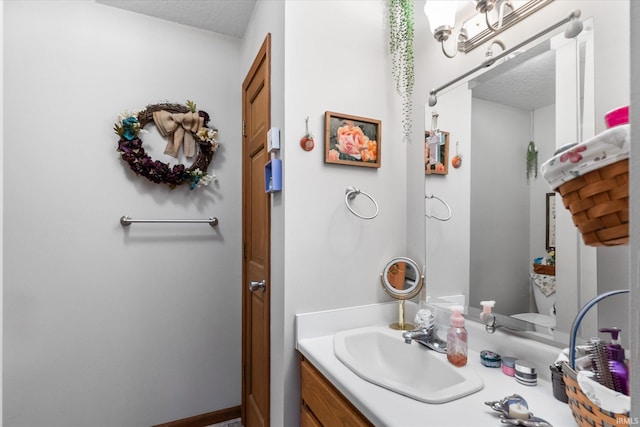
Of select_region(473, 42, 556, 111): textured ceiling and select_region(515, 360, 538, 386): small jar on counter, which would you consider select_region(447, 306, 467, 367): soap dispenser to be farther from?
select_region(473, 42, 556, 111): textured ceiling

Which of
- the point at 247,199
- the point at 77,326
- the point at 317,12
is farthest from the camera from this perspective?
the point at 247,199

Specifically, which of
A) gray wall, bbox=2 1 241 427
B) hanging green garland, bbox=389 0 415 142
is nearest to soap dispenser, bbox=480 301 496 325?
hanging green garland, bbox=389 0 415 142

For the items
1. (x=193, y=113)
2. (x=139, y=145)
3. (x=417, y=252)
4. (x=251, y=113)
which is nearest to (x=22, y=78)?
(x=139, y=145)

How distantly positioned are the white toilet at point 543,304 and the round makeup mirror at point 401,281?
0.45 m

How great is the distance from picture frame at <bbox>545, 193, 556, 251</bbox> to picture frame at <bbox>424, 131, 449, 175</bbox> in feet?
1.30

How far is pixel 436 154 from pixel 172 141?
1.51 metres

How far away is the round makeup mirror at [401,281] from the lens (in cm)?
136

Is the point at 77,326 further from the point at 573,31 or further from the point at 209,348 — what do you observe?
the point at 573,31

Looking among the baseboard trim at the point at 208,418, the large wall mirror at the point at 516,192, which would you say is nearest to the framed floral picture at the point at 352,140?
the large wall mirror at the point at 516,192

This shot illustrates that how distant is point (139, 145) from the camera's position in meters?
1.81

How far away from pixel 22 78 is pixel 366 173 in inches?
71.8

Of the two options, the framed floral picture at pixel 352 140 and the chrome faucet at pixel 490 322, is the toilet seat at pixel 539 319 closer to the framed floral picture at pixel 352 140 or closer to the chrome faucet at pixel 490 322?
the chrome faucet at pixel 490 322

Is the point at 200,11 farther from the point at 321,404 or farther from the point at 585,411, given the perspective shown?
the point at 585,411

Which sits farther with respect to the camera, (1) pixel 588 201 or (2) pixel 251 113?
(2) pixel 251 113
